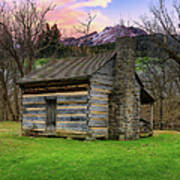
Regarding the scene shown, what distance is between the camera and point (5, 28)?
33.5 metres

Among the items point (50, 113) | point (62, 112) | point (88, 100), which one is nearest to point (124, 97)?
point (88, 100)

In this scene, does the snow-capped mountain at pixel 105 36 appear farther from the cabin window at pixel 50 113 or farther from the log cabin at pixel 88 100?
the cabin window at pixel 50 113

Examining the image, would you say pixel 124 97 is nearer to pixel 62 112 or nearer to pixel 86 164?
pixel 62 112

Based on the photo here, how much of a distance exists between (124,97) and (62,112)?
3.98m

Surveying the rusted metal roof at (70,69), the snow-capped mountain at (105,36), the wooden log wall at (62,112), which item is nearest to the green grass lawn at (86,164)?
the wooden log wall at (62,112)

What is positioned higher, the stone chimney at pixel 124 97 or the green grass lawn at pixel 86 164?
the stone chimney at pixel 124 97

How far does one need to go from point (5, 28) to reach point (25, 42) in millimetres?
3112

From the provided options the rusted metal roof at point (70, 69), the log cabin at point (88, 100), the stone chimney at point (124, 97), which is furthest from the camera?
Result: the stone chimney at point (124, 97)

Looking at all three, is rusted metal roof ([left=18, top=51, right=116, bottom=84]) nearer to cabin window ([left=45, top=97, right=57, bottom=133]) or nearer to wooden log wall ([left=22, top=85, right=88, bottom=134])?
wooden log wall ([left=22, top=85, right=88, bottom=134])

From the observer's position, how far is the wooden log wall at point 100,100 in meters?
17.1

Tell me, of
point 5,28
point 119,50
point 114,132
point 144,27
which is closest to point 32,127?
point 114,132

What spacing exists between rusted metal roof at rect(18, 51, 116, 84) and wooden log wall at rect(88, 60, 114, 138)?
52 cm

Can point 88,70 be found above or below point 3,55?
below

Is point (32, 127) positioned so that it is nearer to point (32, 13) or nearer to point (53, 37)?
point (32, 13)
